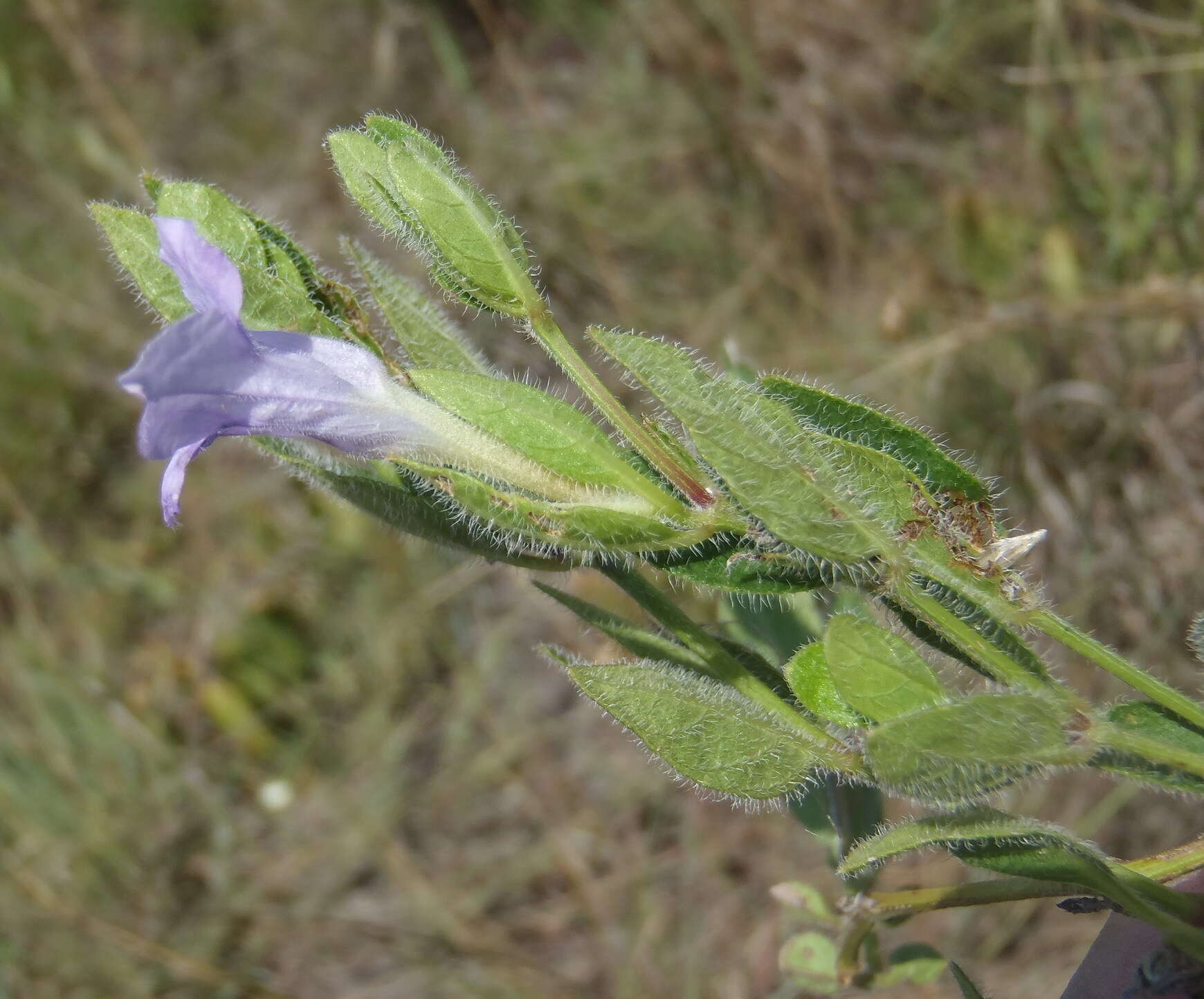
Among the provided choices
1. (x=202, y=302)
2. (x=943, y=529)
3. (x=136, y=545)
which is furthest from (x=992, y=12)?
(x=136, y=545)

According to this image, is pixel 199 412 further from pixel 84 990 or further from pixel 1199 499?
pixel 84 990

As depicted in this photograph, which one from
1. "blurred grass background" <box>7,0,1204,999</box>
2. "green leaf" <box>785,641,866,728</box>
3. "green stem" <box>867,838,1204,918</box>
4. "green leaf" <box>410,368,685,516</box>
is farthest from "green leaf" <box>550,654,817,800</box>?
"blurred grass background" <box>7,0,1204,999</box>

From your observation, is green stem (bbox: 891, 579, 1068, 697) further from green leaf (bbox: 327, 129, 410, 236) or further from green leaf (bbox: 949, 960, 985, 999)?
green leaf (bbox: 327, 129, 410, 236)

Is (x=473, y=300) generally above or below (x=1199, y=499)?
above

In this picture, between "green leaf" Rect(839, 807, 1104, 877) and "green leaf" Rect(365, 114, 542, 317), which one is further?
"green leaf" Rect(365, 114, 542, 317)

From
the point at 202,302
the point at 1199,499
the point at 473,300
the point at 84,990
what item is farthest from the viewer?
the point at 84,990

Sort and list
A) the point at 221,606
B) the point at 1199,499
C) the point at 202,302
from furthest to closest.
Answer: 1. the point at 221,606
2. the point at 1199,499
3. the point at 202,302

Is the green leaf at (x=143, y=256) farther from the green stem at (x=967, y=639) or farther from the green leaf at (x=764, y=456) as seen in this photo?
the green stem at (x=967, y=639)
